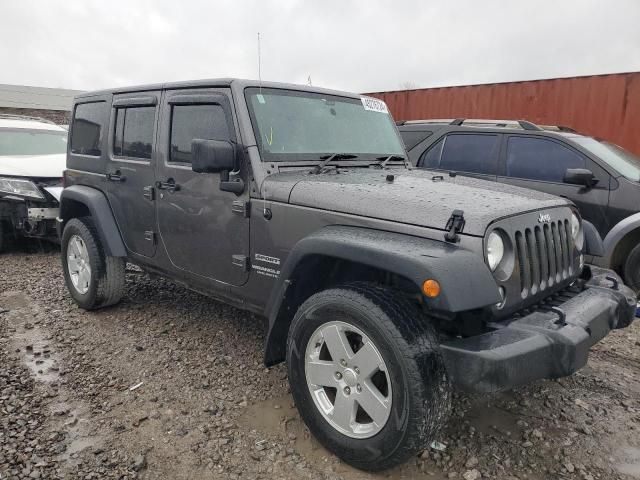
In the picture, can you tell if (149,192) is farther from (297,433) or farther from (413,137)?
(413,137)

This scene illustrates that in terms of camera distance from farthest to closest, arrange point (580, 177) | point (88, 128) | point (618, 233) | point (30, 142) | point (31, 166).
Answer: point (30, 142)
point (31, 166)
point (580, 177)
point (618, 233)
point (88, 128)

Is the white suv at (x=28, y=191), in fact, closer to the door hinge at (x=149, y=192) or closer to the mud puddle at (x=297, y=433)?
the door hinge at (x=149, y=192)

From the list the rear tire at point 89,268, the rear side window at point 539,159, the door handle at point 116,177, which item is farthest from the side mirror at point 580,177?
the rear tire at point 89,268

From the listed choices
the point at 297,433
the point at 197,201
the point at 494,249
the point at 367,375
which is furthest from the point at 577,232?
the point at 197,201

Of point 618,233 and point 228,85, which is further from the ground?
point 228,85

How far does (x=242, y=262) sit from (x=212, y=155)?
0.69 meters

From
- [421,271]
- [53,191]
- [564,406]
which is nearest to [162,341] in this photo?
[421,271]

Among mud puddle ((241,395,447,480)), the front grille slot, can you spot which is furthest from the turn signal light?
mud puddle ((241,395,447,480))

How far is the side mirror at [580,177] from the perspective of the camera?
15.9ft

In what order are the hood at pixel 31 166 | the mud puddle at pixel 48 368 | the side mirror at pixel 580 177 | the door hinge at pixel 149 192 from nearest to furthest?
the mud puddle at pixel 48 368
the door hinge at pixel 149 192
the side mirror at pixel 580 177
the hood at pixel 31 166

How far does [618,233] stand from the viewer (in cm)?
472

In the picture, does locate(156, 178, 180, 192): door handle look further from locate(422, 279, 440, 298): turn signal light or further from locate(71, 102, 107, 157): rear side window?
locate(422, 279, 440, 298): turn signal light

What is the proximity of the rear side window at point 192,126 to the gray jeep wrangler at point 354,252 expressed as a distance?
13 millimetres

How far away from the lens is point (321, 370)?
247 centimetres
